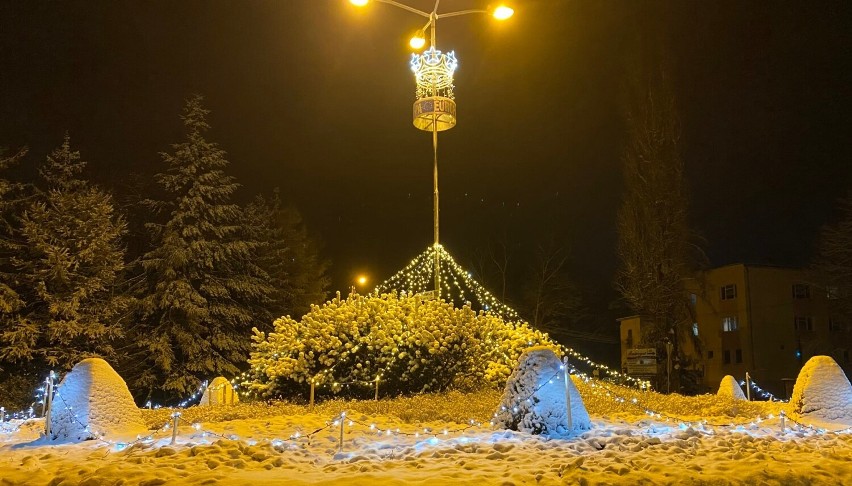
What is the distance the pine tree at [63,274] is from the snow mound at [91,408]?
10.8 m

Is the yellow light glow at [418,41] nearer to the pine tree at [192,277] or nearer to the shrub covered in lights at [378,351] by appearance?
the shrub covered in lights at [378,351]

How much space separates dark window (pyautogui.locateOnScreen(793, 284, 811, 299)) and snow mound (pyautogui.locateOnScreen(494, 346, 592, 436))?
33933 millimetres

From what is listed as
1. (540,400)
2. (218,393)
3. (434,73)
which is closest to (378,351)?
(218,393)

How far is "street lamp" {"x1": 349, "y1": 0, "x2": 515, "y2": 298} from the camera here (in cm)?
1405

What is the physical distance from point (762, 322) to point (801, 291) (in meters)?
3.31

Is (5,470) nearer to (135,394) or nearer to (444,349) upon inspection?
(444,349)

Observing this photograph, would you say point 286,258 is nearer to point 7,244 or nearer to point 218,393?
point 7,244

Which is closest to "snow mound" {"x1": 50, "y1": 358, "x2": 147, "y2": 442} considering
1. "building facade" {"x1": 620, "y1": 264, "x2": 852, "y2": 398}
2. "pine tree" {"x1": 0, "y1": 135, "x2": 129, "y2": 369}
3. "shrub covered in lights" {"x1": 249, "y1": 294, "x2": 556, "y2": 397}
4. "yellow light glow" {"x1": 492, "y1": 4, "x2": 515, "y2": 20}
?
"shrub covered in lights" {"x1": 249, "y1": 294, "x2": 556, "y2": 397}

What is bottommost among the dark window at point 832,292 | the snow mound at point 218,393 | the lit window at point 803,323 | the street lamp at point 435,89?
the snow mound at point 218,393

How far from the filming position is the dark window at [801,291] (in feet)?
121

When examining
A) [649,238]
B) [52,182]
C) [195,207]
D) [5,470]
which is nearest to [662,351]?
[649,238]

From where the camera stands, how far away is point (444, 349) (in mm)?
12453

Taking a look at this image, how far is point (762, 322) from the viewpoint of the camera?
1425 inches

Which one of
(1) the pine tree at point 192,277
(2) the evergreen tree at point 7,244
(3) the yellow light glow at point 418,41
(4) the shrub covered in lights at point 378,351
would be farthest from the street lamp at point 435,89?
(2) the evergreen tree at point 7,244
